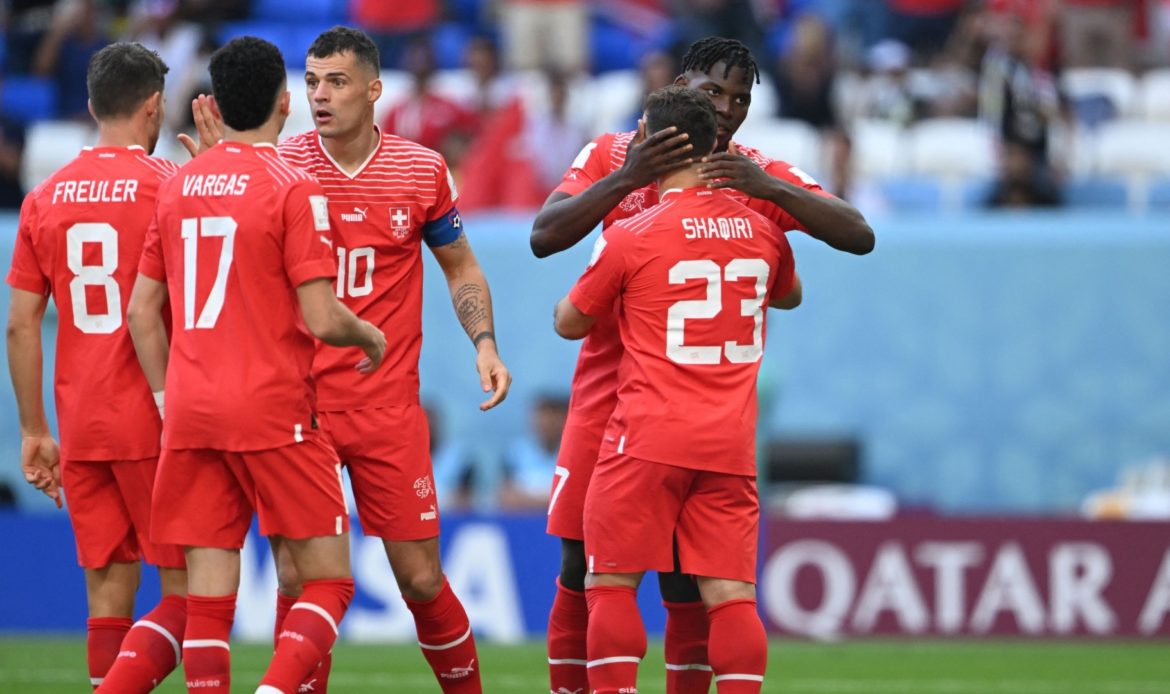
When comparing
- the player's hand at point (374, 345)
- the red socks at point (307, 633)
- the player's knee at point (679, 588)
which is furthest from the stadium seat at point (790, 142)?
the red socks at point (307, 633)

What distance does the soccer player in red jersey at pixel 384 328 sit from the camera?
6.64 metres

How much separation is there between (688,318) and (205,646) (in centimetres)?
189

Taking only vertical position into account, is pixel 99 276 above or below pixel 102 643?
above

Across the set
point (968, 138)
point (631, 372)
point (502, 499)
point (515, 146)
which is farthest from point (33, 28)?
point (631, 372)

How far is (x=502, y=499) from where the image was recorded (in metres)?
12.7

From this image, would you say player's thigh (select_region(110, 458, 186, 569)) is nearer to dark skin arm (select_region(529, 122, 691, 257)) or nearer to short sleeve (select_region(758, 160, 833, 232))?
dark skin arm (select_region(529, 122, 691, 257))

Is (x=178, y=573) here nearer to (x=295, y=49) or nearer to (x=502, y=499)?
(x=502, y=499)

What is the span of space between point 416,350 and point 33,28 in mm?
10740

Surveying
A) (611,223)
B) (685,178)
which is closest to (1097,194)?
(611,223)

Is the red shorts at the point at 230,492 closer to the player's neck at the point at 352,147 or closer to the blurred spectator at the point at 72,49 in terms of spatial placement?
the player's neck at the point at 352,147

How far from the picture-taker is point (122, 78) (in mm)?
6520

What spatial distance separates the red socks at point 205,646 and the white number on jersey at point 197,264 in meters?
0.90

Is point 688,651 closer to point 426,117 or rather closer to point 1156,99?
point 426,117

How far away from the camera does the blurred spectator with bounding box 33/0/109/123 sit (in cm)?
1555
